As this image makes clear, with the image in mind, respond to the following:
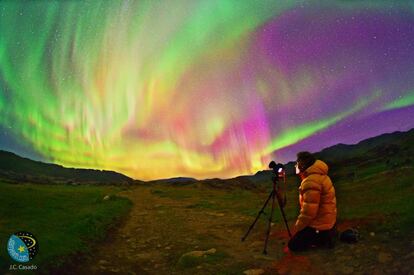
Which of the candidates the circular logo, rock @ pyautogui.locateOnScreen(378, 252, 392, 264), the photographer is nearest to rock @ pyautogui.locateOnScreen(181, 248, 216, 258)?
the photographer

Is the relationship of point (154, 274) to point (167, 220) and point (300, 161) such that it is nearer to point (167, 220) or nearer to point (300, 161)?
point (300, 161)

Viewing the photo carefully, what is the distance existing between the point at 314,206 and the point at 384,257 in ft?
7.10

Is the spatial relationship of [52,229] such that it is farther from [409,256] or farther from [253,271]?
[409,256]

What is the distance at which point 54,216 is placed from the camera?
17484 mm

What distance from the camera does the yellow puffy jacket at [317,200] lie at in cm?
984

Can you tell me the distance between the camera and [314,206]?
985 centimetres

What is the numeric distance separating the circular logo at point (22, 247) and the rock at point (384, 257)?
9562 millimetres

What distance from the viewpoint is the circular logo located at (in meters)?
10.1

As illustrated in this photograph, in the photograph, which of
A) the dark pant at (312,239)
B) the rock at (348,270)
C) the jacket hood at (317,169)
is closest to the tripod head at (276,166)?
the jacket hood at (317,169)

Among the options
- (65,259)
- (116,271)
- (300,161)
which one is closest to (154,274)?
(116,271)

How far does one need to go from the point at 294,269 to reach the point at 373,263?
2007mm

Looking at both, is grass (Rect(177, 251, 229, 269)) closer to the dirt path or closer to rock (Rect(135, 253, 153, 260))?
the dirt path

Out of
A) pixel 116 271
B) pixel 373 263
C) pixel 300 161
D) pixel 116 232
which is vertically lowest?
pixel 373 263

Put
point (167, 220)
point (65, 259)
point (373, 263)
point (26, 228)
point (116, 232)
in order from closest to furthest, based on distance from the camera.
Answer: point (373, 263) → point (65, 259) → point (26, 228) → point (116, 232) → point (167, 220)
